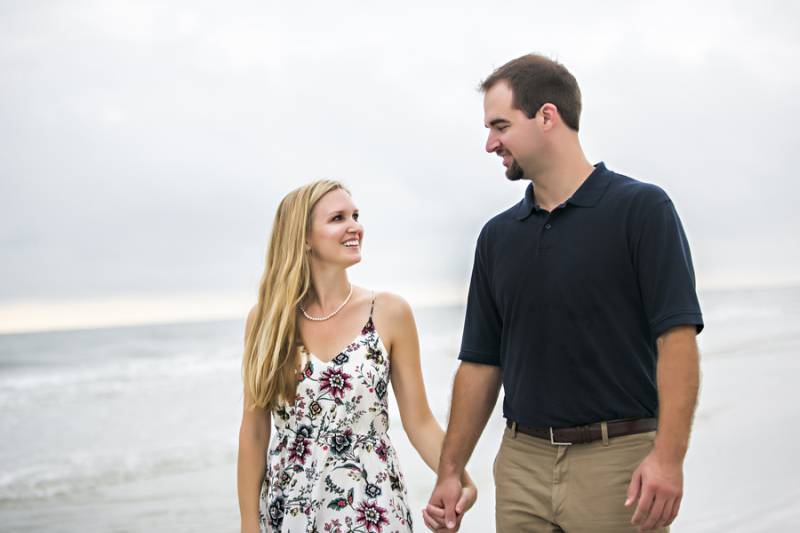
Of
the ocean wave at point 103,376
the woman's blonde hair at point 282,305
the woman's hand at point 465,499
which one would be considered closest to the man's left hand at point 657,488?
the woman's hand at point 465,499

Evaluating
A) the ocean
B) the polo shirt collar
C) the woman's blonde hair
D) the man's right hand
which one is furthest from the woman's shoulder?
the ocean

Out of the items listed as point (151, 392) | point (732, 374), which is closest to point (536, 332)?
point (732, 374)

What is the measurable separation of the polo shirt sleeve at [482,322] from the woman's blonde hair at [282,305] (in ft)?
2.22

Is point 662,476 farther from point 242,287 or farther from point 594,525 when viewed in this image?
point 242,287

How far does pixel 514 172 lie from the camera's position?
2648mm

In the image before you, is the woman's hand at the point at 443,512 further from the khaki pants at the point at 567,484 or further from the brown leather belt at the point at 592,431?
the brown leather belt at the point at 592,431

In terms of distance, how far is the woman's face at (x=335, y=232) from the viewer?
3240 millimetres

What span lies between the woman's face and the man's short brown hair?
857mm

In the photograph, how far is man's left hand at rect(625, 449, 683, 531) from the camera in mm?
2207

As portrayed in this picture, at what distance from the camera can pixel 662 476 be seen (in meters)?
2.21

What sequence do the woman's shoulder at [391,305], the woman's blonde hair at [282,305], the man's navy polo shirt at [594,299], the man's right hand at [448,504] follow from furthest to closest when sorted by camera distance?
the woman's shoulder at [391,305], the woman's blonde hair at [282,305], the man's right hand at [448,504], the man's navy polo shirt at [594,299]

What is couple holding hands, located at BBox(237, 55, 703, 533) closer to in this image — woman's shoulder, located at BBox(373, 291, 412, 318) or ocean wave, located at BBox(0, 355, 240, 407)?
woman's shoulder, located at BBox(373, 291, 412, 318)

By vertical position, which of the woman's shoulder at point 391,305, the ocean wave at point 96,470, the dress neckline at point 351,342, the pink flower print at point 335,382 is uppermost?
the woman's shoulder at point 391,305

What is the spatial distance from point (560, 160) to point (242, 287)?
3134 cm
